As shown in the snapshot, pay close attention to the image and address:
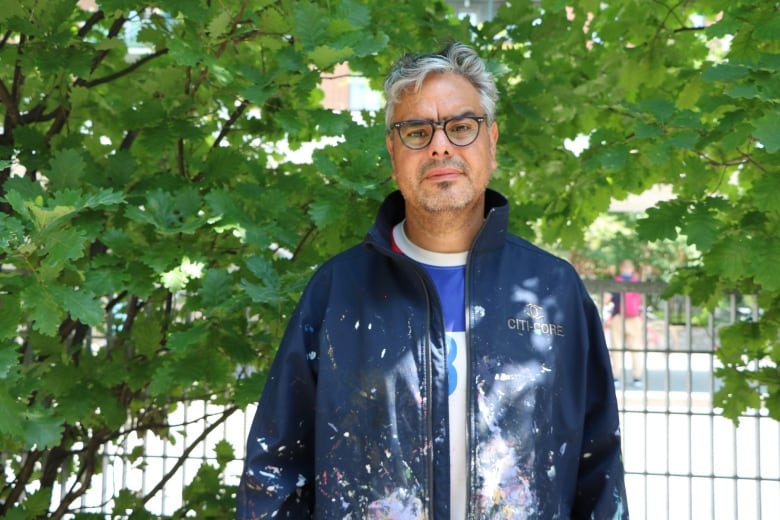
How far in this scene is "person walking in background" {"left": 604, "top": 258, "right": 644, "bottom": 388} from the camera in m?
5.27

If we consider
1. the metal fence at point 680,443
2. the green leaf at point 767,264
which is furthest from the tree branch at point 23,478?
the green leaf at point 767,264

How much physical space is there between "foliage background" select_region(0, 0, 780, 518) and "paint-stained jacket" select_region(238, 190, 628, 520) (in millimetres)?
610

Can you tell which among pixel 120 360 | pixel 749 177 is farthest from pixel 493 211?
pixel 749 177

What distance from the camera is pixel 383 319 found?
2029mm

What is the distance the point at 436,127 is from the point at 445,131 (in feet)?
0.07

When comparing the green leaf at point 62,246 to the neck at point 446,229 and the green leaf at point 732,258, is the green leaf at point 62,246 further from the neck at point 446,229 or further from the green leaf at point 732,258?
the green leaf at point 732,258

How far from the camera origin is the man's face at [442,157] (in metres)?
2.06

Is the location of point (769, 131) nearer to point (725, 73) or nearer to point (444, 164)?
point (725, 73)

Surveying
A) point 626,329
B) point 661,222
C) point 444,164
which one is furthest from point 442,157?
point 626,329

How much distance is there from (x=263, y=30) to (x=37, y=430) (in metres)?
1.37

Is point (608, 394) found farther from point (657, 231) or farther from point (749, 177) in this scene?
point (749, 177)

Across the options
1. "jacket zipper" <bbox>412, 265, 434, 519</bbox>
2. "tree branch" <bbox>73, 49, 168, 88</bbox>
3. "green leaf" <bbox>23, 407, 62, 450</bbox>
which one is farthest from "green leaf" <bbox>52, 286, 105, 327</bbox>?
"tree branch" <bbox>73, 49, 168, 88</bbox>

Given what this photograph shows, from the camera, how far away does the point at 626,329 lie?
530cm

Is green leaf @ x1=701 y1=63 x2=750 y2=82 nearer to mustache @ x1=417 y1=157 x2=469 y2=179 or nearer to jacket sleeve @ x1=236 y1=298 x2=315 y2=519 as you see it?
mustache @ x1=417 y1=157 x2=469 y2=179
